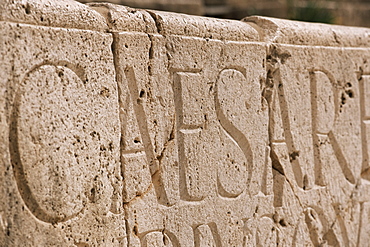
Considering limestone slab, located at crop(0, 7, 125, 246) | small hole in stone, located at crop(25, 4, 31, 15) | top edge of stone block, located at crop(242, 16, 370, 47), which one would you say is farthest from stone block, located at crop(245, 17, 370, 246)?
small hole in stone, located at crop(25, 4, 31, 15)

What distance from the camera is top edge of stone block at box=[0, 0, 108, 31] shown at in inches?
75.6

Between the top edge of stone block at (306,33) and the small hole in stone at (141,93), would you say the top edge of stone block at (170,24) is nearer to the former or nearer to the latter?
the top edge of stone block at (306,33)

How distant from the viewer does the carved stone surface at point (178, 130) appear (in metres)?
1.98

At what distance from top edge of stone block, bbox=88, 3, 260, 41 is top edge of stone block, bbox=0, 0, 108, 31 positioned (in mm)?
73

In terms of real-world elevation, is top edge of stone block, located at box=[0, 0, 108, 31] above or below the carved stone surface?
above

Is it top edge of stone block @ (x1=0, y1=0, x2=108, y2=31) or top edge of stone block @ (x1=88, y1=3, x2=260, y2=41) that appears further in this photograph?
top edge of stone block @ (x1=88, y1=3, x2=260, y2=41)

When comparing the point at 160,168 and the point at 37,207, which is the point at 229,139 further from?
the point at 37,207

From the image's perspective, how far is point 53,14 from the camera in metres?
2.03

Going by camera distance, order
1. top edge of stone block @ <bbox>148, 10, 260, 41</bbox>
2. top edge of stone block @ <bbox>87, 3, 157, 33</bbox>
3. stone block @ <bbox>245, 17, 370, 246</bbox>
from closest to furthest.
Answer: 1. top edge of stone block @ <bbox>87, 3, 157, 33</bbox>
2. top edge of stone block @ <bbox>148, 10, 260, 41</bbox>
3. stone block @ <bbox>245, 17, 370, 246</bbox>

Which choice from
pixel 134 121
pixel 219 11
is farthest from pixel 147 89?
pixel 219 11

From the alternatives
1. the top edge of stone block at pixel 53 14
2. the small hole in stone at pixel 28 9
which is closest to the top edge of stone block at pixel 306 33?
the top edge of stone block at pixel 53 14

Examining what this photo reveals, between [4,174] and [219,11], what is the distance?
6212 mm

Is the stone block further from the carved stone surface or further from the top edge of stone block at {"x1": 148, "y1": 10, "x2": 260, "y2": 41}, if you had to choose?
the top edge of stone block at {"x1": 148, "y1": 10, "x2": 260, "y2": 41}

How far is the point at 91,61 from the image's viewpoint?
2158 millimetres
